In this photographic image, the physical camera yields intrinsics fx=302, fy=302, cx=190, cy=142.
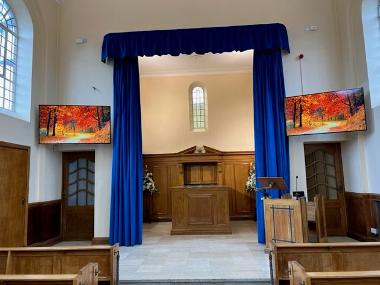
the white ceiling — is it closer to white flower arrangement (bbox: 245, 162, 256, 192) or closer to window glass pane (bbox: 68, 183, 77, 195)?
white flower arrangement (bbox: 245, 162, 256, 192)

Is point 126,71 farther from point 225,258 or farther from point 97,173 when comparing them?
point 225,258

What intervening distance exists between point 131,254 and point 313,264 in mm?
3258

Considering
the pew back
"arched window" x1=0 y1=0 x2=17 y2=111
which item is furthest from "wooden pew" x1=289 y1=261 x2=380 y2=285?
"arched window" x1=0 y1=0 x2=17 y2=111

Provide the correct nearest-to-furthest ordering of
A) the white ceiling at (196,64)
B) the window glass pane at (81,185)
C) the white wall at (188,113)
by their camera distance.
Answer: the window glass pane at (81,185) < the white ceiling at (196,64) < the white wall at (188,113)

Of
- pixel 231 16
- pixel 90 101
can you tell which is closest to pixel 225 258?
pixel 90 101

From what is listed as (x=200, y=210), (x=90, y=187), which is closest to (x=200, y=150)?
(x=200, y=210)

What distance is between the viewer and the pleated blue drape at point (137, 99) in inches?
236

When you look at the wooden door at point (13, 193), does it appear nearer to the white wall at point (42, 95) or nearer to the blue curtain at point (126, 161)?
the white wall at point (42, 95)

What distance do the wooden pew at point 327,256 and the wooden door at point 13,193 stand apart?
418 centimetres

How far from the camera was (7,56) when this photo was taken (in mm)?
5402

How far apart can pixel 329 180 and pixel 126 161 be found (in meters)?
4.34

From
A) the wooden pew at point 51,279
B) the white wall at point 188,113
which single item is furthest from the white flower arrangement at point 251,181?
the wooden pew at point 51,279

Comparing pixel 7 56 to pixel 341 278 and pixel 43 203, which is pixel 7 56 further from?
pixel 341 278

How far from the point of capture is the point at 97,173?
6281 mm
